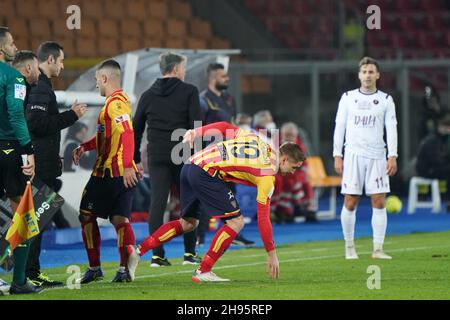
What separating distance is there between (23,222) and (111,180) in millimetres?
1216

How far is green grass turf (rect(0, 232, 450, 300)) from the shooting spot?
27.9ft

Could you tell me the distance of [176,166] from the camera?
11648mm

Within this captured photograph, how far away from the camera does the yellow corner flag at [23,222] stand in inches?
331

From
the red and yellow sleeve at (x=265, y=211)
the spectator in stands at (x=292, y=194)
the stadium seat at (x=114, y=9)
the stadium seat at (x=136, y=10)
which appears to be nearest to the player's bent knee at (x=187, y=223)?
the red and yellow sleeve at (x=265, y=211)

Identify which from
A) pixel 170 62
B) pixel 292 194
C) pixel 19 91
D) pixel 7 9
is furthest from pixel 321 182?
pixel 19 91

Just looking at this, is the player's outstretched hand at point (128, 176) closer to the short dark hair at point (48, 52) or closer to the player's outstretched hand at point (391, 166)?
the short dark hair at point (48, 52)

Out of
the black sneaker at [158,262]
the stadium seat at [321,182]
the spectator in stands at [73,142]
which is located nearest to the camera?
the black sneaker at [158,262]

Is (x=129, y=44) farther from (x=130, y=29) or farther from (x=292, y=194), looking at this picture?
(x=292, y=194)

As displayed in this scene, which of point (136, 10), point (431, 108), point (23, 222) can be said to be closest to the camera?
point (23, 222)

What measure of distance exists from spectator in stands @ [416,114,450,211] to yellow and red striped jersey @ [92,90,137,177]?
453 inches

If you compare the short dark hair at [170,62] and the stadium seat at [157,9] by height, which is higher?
the stadium seat at [157,9]

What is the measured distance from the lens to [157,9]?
24.9 metres

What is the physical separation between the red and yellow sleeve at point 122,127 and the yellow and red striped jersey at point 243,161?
1.77ft
